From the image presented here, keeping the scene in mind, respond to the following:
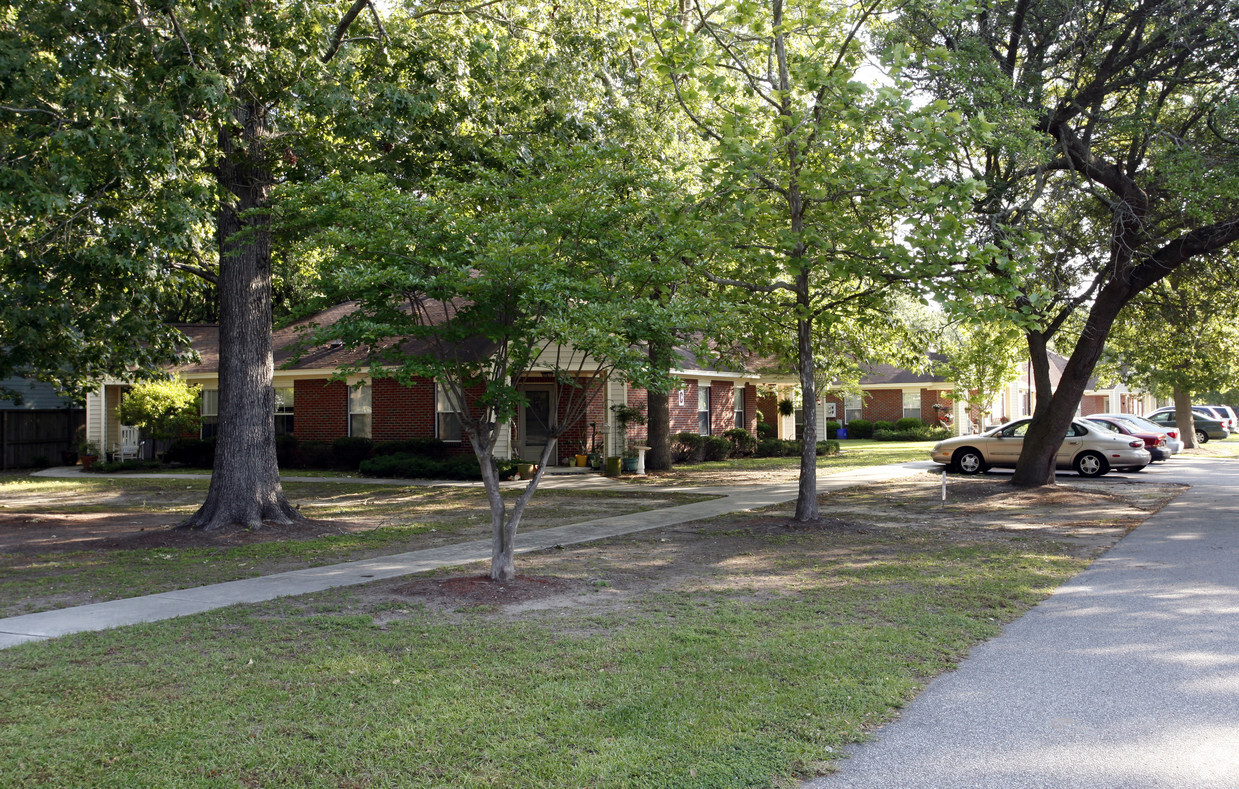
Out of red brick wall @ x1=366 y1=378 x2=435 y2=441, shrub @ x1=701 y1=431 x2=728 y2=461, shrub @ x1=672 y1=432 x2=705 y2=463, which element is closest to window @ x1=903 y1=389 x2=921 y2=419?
shrub @ x1=701 y1=431 x2=728 y2=461

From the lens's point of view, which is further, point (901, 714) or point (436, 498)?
point (436, 498)

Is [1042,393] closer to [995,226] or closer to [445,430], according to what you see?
[995,226]

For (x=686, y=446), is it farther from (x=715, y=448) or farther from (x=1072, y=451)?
(x=1072, y=451)

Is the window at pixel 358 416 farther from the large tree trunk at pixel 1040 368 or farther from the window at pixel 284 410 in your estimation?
the large tree trunk at pixel 1040 368

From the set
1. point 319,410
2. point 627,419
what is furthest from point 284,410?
point 627,419

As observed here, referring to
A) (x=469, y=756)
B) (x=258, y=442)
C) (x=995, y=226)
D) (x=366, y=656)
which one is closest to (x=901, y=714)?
(x=469, y=756)

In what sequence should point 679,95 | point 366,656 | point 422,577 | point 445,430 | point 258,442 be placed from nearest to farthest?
point 366,656 < point 422,577 < point 679,95 < point 258,442 < point 445,430

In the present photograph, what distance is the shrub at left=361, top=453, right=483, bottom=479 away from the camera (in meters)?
22.0

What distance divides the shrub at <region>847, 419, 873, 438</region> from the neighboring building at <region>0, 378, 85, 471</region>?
32.6m

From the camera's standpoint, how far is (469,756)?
181 inches

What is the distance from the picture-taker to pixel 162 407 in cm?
2555

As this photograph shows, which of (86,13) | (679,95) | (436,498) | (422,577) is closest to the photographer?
(422,577)

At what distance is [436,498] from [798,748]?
14386 mm

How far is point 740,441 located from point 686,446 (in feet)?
13.6
